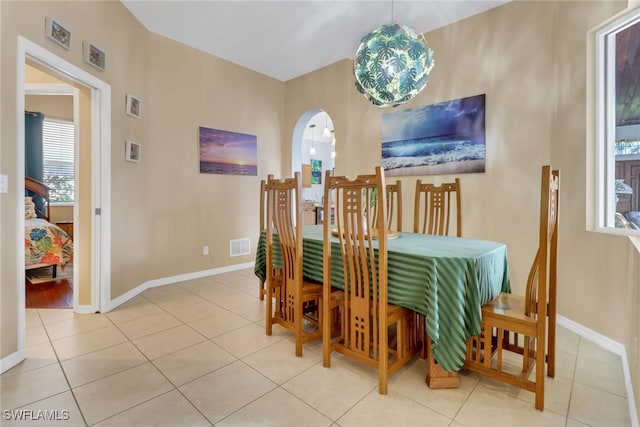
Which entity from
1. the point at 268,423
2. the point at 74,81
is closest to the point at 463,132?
the point at 268,423

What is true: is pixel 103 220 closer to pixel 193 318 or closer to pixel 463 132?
pixel 193 318

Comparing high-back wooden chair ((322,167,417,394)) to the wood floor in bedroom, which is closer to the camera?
high-back wooden chair ((322,167,417,394))

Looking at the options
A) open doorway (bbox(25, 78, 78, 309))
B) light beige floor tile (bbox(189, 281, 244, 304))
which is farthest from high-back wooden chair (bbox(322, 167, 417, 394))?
open doorway (bbox(25, 78, 78, 309))

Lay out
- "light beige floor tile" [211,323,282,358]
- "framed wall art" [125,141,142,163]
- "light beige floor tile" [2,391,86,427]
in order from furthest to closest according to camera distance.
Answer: "framed wall art" [125,141,142,163], "light beige floor tile" [211,323,282,358], "light beige floor tile" [2,391,86,427]

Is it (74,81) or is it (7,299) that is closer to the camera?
(7,299)

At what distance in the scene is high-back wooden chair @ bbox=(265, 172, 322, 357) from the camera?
211 centimetres

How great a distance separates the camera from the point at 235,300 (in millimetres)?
3238

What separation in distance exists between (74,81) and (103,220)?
1.20 metres

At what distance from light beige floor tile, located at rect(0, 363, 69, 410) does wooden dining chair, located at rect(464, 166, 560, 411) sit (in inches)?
92.4

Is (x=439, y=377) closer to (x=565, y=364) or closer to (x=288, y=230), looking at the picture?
(x=565, y=364)

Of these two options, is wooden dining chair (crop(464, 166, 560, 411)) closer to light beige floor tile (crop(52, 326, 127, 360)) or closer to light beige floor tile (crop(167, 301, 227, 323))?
light beige floor tile (crop(167, 301, 227, 323))

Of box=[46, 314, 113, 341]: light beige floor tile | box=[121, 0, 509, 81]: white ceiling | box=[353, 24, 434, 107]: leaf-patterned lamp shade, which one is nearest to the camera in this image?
box=[353, 24, 434, 107]: leaf-patterned lamp shade

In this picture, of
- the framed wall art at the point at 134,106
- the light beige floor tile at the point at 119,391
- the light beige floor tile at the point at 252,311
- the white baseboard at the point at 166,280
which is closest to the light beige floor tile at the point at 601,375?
the light beige floor tile at the point at 252,311

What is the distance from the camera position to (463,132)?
126 inches
